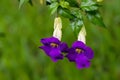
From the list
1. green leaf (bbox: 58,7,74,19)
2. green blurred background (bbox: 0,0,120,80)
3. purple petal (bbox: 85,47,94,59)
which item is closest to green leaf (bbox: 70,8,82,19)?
green leaf (bbox: 58,7,74,19)

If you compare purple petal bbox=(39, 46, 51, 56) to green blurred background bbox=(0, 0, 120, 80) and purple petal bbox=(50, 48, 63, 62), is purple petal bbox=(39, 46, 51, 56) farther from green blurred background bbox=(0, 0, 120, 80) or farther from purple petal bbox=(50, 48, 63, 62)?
green blurred background bbox=(0, 0, 120, 80)

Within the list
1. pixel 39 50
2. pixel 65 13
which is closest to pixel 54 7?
pixel 65 13

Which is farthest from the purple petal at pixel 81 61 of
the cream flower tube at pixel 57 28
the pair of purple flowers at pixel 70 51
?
the cream flower tube at pixel 57 28

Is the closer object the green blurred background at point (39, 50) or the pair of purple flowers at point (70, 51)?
the pair of purple flowers at point (70, 51)

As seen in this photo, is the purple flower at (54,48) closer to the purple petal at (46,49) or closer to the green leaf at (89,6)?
the purple petal at (46,49)

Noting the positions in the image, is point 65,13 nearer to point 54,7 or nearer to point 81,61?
point 54,7

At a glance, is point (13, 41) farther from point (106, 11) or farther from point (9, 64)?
point (106, 11)

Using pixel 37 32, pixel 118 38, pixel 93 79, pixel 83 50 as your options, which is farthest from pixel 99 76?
pixel 83 50
